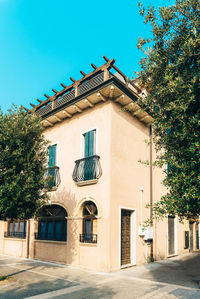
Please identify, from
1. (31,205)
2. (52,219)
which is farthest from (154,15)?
(52,219)

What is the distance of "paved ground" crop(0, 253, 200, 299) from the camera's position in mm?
7984

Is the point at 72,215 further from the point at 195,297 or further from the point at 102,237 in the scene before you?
the point at 195,297

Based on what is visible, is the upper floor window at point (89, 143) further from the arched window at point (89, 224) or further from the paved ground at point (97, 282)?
the paved ground at point (97, 282)

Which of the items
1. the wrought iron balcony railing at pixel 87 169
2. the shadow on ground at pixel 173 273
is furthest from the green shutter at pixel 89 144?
the shadow on ground at pixel 173 273

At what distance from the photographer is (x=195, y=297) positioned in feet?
25.5

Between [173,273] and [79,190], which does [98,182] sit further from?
[173,273]

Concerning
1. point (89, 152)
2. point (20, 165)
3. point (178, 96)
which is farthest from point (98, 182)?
point (178, 96)

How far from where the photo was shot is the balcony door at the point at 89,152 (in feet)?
41.2

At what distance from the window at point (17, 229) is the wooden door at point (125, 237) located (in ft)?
22.4

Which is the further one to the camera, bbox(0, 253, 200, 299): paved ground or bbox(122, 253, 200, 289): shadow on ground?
bbox(122, 253, 200, 289): shadow on ground

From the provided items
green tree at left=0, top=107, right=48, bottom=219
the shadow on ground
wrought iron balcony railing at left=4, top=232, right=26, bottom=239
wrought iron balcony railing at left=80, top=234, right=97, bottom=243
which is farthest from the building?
green tree at left=0, top=107, right=48, bottom=219

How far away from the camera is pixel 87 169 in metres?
12.8

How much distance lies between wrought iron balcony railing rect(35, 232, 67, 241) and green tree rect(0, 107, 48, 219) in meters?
3.78

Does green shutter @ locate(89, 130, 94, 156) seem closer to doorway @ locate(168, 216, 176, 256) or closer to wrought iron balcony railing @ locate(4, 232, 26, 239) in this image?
wrought iron balcony railing @ locate(4, 232, 26, 239)
